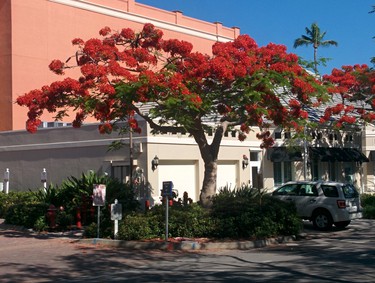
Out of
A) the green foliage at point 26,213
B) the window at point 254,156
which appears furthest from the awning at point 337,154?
the green foliage at point 26,213

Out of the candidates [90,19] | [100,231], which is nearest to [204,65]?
[100,231]

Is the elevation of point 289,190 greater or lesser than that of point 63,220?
greater

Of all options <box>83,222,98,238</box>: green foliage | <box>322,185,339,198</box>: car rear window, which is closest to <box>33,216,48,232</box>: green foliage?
<box>83,222,98,238</box>: green foliage

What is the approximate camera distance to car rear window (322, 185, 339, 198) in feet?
61.0

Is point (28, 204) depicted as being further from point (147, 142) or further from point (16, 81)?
point (16, 81)

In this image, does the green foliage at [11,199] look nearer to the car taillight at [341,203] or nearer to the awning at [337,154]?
the car taillight at [341,203]

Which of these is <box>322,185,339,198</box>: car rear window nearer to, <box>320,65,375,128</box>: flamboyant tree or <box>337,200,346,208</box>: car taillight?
<box>337,200,346,208</box>: car taillight

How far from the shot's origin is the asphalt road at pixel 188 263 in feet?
34.7

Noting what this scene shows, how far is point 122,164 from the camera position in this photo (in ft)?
77.3

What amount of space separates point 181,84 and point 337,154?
18.2 metres

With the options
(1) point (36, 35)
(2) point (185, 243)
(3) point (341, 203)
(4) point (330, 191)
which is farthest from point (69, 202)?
(1) point (36, 35)

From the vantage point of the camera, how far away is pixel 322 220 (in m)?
18.8

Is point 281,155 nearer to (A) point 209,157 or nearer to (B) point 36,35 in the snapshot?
(A) point 209,157

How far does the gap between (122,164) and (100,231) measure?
7.32 metres
